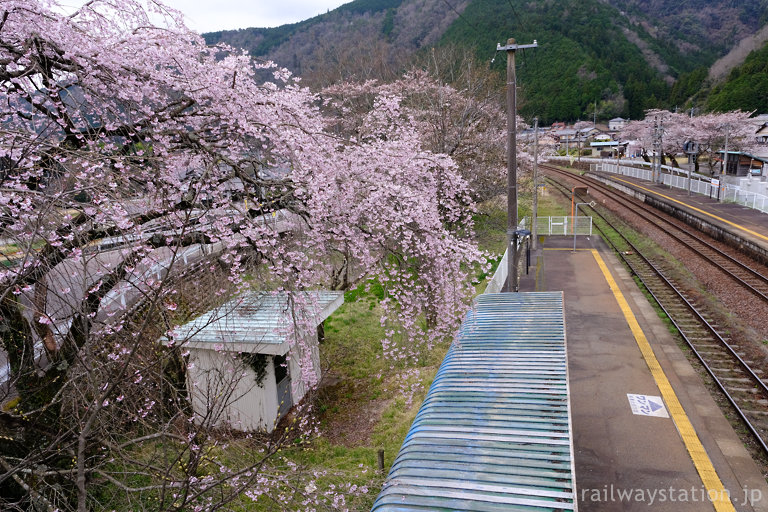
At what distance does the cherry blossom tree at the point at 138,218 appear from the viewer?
164 inches

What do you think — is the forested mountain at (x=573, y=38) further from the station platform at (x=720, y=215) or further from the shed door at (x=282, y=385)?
the shed door at (x=282, y=385)

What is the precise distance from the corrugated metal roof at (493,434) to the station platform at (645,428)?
6.01 feet

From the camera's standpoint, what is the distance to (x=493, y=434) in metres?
4.75

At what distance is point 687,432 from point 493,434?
4797 millimetres

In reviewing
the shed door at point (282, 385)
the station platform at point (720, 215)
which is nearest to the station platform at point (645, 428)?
the shed door at point (282, 385)

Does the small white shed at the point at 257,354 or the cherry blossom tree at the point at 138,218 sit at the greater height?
the cherry blossom tree at the point at 138,218

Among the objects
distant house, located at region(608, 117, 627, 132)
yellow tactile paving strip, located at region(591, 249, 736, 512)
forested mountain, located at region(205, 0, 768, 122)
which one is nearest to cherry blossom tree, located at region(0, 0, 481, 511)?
yellow tactile paving strip, located at region(591, 249, 736, 512)

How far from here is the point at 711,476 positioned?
6.46 m

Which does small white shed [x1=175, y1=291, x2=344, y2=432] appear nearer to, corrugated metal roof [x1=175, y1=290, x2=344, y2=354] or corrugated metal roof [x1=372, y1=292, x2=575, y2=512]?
corrugated metal roof [x1=175, y1=290, x2=344, y2=354]

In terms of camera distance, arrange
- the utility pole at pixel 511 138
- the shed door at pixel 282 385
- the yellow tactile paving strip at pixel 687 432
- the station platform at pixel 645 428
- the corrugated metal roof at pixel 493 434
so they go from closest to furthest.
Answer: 1. the corrugated metal roof at pixel 493 434
2. the yellow tactile paving strip at pixel 687 432
3. the station platform at pixel 645 428
4. the shed door at pixel 282 385
5. the utility pole at pixel 511 138

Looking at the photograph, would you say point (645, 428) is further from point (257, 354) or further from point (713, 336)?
point (257, 354)

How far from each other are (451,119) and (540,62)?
7449 centimetres

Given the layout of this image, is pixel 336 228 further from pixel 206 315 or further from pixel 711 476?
pixel 711 476

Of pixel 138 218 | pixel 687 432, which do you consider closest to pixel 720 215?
pixel 687 432
